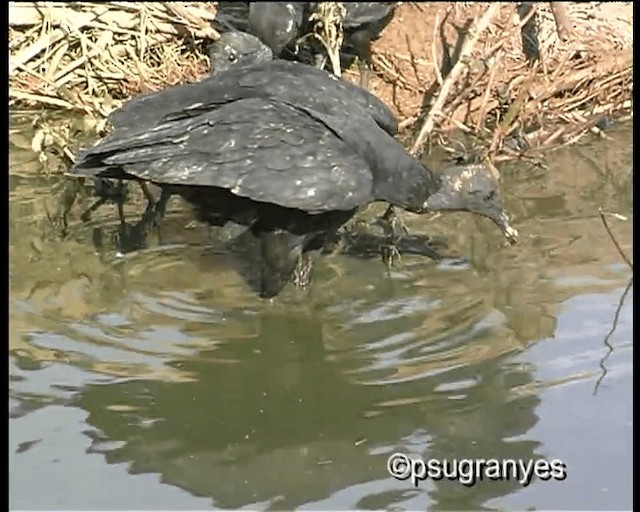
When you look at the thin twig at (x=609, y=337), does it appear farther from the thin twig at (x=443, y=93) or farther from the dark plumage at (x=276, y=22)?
the dark plumage at (x=276, y=22)

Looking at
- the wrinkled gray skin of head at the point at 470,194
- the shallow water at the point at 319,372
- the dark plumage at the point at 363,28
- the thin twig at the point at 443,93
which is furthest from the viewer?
the dark plumage at the point at 363,28

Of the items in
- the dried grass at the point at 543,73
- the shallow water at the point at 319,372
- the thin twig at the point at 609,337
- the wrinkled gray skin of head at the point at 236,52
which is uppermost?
the wrinkled gray skin of head at the point at 236,52

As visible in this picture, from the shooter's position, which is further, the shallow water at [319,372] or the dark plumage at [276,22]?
the dark plumage at [276,22]

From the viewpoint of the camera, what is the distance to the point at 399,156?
5.33 meters

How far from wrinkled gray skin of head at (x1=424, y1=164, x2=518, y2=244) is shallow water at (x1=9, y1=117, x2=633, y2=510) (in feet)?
1.12

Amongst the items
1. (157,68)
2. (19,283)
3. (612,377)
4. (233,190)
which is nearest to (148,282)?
(19,283)

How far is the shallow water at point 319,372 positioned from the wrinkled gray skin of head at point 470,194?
34 centimetres

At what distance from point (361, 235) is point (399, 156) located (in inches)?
36.1

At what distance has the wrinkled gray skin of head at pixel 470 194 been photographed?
5.45 m

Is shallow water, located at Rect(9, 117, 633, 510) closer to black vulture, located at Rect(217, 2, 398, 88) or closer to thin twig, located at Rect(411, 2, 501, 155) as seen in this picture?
thin twig, located at Rect(411, 2, 501, 155)

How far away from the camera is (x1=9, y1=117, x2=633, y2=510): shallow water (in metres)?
3.95

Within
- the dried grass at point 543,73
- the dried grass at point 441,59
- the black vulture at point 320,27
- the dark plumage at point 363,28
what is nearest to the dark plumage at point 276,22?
the black vulture at point 320,27

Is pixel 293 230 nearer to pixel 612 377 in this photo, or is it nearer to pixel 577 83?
pixel 612 377

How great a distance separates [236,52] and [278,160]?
150cm
